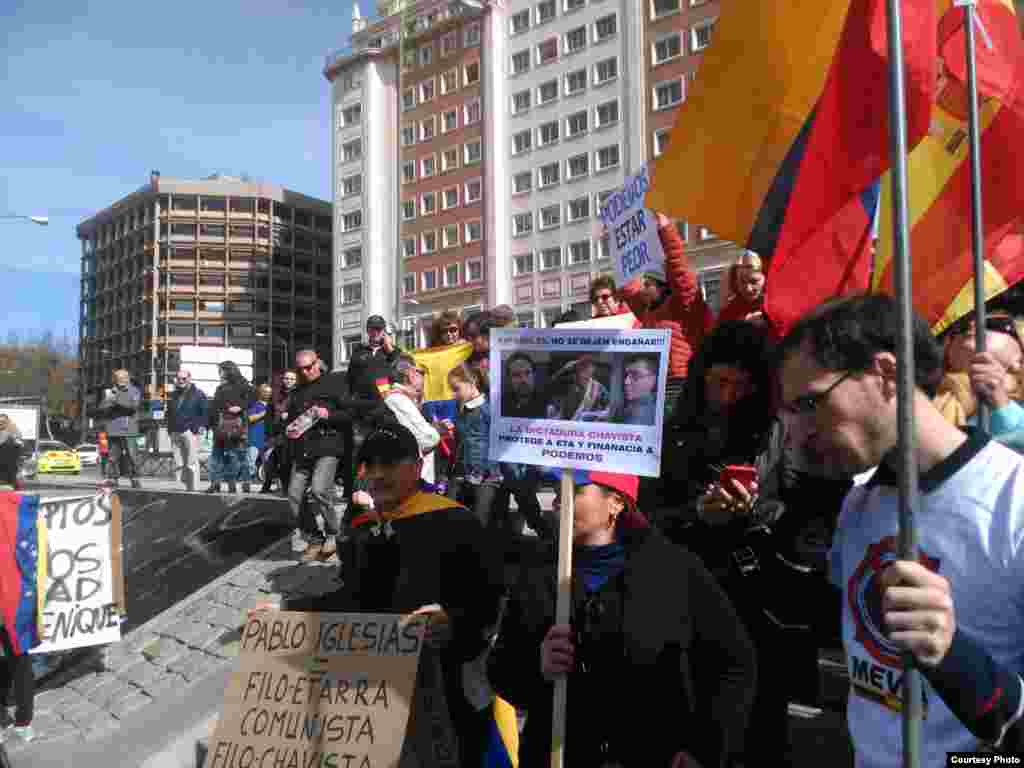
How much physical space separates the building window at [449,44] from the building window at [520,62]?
15.8ft

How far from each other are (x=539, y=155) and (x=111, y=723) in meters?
51.2

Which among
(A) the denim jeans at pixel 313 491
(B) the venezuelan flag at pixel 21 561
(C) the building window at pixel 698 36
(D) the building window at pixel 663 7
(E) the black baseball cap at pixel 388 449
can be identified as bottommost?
(B) the venezuelan flag at pixel 21 561

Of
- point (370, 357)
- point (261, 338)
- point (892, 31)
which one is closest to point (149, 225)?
point (261, 338)

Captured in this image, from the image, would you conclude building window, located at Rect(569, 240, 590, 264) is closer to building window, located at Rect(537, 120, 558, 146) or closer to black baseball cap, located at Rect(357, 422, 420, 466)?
building window, located at Rect(537, 120, 558, 146)

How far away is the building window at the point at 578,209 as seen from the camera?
5275 cm

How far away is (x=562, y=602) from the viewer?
308 cm

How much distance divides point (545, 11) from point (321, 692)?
57239 millimetres

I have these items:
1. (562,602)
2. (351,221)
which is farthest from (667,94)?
(562,602)

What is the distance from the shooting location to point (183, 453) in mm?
15141

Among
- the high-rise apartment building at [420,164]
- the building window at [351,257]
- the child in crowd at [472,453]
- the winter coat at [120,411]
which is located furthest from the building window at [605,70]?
the child in crowd at [472,453]

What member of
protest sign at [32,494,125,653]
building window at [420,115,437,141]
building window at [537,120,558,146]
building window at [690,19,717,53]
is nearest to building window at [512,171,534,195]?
building window at [537,120,558,146]

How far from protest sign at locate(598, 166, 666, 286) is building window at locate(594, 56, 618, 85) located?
47.7 meters

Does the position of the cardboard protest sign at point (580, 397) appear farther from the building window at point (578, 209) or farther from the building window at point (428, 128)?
the building window at point (428, 128)

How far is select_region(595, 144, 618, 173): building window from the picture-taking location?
2013 inches
